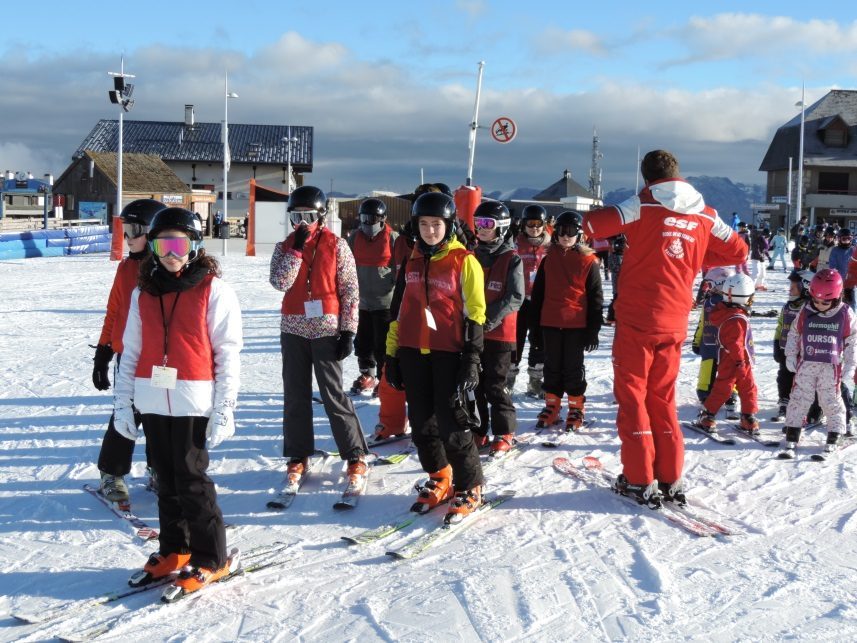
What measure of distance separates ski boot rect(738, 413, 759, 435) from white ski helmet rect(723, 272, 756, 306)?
2.92ft

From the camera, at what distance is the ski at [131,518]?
432cm

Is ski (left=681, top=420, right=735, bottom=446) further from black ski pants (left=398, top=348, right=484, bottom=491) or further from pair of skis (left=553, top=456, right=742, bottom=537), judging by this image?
black ski pants (left=398, top=348, right=484, bottom=491)

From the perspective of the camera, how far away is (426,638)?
3.22 m

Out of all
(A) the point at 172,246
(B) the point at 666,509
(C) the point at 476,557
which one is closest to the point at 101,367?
(A) the point at 172,246

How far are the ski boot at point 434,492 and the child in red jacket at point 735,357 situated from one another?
2.69m

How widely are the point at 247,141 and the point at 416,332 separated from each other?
5023 centimetres

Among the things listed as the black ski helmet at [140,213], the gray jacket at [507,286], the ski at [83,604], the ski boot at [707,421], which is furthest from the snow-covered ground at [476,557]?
the black ski helmet at [140,213]

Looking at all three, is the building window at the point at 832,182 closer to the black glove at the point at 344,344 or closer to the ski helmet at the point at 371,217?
the ski helmet at the point at 371,217

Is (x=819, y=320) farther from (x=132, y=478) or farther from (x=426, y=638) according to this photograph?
(x=132, y=478)

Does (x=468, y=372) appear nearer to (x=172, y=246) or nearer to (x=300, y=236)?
(x=300, y=236)

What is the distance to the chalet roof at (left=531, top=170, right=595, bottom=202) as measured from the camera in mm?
56688

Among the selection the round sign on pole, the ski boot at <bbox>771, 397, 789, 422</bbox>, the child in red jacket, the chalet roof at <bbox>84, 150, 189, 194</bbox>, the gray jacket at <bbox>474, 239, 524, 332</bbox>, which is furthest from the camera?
the chalet roof at <bbox>84, 150, 189, 194</bbox>

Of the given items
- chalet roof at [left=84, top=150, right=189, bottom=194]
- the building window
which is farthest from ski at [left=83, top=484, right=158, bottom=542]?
the building window

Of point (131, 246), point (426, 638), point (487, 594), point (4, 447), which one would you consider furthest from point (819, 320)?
point (4, 447)
